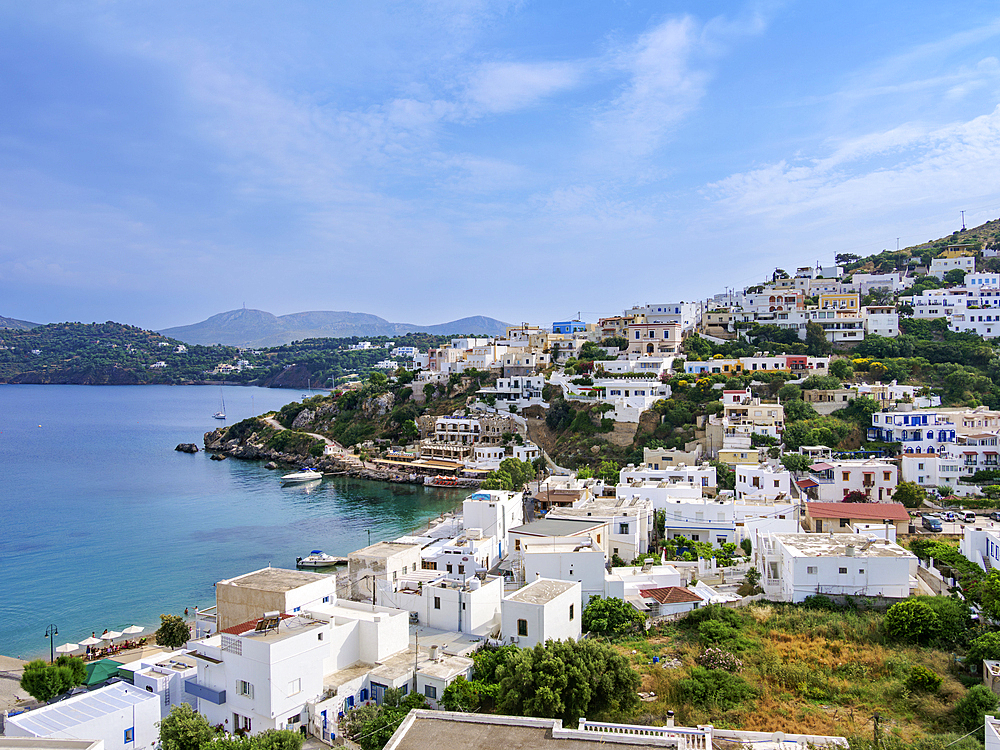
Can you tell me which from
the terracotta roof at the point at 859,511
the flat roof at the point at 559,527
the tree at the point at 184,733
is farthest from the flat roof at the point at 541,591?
the terracotta roof at the point at 859,511

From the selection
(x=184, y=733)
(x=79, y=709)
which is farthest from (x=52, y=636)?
(x=184, y=733)

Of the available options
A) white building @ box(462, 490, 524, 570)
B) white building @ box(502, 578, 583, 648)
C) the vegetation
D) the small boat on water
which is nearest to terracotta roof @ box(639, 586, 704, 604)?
white building @ box(502, 578, 583, 648)

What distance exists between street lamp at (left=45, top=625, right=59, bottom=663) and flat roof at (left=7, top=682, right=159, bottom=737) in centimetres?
687

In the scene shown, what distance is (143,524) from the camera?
102 ft

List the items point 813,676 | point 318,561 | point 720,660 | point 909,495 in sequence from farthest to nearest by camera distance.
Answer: point 318,561, point 909,495, point 720,660, point 813,676

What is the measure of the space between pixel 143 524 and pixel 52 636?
43.9ft

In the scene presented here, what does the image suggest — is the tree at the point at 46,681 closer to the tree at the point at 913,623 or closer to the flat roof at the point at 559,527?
the flat roof at the point at 559,527

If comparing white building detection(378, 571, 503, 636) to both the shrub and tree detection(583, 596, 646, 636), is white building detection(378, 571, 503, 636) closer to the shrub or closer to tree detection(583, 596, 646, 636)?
tree detection(583, 596, 646, 636)

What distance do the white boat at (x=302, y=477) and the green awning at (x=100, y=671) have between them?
1097 inches

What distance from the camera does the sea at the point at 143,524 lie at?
20.8 metres

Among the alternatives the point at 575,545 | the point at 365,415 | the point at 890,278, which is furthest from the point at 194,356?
the point at 575,545

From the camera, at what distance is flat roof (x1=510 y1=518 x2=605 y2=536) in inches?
728

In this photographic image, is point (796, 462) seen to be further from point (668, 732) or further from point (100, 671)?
point (100, 671)

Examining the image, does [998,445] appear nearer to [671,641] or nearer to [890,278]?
[671,641]
